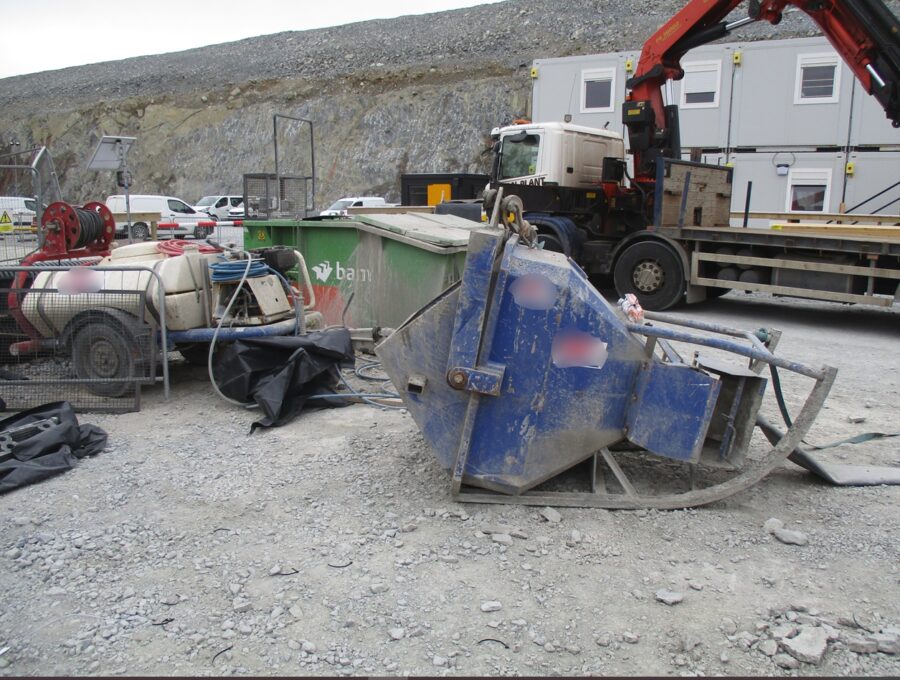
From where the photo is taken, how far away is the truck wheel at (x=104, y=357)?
18.6 feet

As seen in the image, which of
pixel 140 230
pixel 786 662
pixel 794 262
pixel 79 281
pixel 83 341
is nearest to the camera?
pixel 786 662

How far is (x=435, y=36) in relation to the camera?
148 feet

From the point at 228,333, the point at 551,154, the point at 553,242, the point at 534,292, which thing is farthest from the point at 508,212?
the point at 551,154

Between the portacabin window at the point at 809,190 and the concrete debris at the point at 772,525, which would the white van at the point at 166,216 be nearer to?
the portacabin window at the point at 809,190

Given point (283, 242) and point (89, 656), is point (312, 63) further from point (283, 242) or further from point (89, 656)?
point (89, 656)

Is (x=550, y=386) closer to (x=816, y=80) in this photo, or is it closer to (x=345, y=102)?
(x=816, y=80)

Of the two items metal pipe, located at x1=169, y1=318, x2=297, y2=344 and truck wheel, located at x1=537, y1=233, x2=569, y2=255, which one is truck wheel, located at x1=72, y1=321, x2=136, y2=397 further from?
truck wheel, located at x1=537, y1=233, x2=569, y2=255

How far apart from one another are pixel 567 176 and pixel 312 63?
37.0 meters

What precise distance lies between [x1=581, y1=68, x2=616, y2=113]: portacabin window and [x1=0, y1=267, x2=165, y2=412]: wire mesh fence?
40.1 feet

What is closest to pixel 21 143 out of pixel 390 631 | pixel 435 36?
pixel 435 36

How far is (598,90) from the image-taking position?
15883 mm

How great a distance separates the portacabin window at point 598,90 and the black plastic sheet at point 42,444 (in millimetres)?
13412

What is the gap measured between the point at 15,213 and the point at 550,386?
29.9ft

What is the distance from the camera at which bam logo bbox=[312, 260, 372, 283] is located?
7.13m
